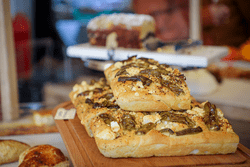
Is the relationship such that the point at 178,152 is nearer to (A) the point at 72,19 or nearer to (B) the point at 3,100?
(B) the point at 3,100

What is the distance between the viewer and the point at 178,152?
33.5 inches

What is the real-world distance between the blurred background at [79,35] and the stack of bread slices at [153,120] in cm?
143

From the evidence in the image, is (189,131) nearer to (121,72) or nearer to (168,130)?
(168,130)

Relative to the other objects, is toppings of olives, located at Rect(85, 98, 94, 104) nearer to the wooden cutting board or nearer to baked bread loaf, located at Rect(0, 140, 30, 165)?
the wooden cutting board

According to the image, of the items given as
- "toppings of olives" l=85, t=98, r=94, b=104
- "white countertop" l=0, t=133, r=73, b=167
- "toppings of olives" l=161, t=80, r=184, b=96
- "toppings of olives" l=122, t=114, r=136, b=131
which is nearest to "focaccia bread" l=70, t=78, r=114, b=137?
"toppings of olives" l=85, t=98, r=94, b=104

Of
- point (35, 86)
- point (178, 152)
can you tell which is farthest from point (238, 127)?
point (35, 86)

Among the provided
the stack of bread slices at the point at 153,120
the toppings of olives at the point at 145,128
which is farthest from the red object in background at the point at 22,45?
the toppings of olives at the point at 145,128

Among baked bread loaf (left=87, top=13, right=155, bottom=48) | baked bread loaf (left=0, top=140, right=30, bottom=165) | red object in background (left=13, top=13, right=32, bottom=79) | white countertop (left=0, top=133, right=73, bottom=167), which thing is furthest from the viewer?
red object in background (left=13, top=13, right=32, bottom=79)

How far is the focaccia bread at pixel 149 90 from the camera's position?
91 cm

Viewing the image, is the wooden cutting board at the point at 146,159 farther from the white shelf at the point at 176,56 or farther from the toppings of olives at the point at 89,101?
the white shelf at the point at 176,56

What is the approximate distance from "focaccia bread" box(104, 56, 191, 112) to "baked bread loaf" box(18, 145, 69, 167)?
1.20 feet

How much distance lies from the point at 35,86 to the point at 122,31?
126 centimetres

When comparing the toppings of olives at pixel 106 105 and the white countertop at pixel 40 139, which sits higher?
the toppings of olives at pixel 106 105

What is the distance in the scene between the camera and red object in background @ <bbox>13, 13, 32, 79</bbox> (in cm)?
265
